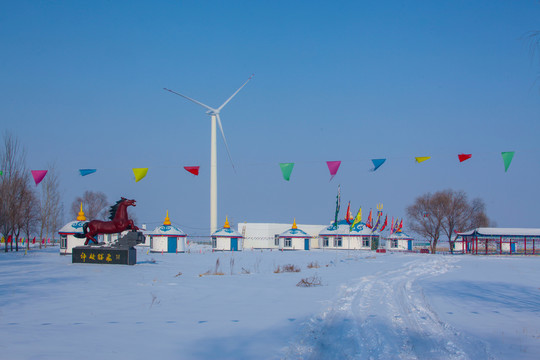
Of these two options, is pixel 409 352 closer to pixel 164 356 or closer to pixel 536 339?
pixel 536 339

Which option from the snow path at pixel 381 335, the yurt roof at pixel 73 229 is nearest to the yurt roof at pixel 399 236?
the yurt roof at pixel 73 229

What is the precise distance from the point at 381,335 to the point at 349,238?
56.8 m

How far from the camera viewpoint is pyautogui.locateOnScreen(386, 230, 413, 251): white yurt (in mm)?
73000

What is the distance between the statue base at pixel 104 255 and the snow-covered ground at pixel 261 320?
7.70 meters

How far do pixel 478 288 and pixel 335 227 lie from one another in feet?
159

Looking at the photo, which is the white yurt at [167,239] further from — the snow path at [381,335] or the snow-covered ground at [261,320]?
the snow path at [381,335]

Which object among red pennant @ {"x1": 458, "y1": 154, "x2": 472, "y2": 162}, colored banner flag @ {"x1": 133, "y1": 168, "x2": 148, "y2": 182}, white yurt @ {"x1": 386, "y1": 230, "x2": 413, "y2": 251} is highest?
red pennant @ {"x1": 458, "y1": 154, "x2": 472, "y2": 162}

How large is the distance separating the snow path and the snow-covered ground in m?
0.02

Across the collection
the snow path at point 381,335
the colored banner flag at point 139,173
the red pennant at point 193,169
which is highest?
the red pennant at point 193,169

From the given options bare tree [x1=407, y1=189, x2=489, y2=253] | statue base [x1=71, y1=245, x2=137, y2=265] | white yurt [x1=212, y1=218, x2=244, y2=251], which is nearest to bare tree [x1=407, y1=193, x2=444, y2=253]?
bare tree [x1=407, y1=189, x2=489, y2=253]

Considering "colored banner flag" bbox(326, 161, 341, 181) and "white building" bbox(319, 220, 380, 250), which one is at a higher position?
"colored banner flag" bbox(326, 161, 341, 181)

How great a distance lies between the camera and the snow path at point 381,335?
7.34m

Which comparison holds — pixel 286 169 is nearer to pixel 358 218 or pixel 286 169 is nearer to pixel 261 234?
pixel 358 218

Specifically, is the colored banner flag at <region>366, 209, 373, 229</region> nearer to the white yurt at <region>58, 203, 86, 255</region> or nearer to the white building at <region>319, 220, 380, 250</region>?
the white building at <region>319, 220, 380, 250</region>
